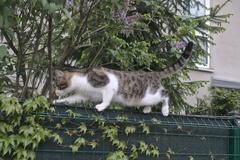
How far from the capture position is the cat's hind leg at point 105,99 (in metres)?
4.02

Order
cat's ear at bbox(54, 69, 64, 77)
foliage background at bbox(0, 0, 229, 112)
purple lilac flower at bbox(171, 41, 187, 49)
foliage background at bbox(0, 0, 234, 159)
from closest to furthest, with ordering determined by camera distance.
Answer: foliage background at bbox(0, 0, 234, 159) < foliage background at bbox(0, 0, 229, 112) < cat's ear at bbox(54, 69, 64, 77) < purple lilac flower at bbox(171, 41, 187, 49)

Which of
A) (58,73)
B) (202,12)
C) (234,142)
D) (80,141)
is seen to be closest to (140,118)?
(80,141)

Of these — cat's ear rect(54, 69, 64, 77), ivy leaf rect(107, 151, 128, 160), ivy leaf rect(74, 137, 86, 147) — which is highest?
cat's ear rect(54, 69, 64, 77)

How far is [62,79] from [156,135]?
96 centimetres

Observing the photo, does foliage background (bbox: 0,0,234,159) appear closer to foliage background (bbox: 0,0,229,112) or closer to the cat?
foliage background (bbox: 0,0,229,112)

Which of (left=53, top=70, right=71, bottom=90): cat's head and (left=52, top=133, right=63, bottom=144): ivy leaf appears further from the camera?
(left=53, top=70, right=71, bottom=90): cat's head

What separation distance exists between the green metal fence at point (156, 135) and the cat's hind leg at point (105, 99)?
5cm

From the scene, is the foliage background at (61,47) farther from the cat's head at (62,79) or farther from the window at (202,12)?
the window at (202,12)

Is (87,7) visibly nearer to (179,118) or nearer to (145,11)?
(179,118)

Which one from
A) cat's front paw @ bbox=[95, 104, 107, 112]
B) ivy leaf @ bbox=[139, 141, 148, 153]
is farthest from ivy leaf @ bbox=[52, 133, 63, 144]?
ivy leaf @ bbox=[139, 141, 148, 153]

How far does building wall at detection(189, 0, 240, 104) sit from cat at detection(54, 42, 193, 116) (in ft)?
25.5

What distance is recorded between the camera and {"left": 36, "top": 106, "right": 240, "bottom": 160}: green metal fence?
376 centimetres

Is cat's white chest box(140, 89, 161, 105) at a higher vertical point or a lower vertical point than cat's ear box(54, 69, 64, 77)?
lower

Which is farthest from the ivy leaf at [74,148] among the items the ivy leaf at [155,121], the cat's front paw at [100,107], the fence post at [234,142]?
the fence post at [234,142]
